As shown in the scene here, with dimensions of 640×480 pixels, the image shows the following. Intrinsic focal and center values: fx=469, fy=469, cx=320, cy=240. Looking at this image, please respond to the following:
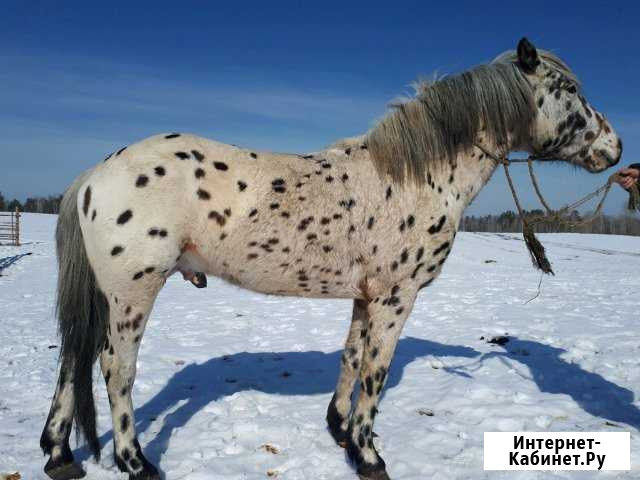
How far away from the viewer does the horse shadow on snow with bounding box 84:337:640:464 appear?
4.44m

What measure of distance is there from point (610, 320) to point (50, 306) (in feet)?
34.3

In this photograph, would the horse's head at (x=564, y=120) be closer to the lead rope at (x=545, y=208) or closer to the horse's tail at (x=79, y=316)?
the lead rope at (x=545, y=208)

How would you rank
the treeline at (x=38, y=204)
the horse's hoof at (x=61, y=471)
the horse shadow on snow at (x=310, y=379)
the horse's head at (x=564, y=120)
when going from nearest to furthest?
the horse's hoof at (x=61, y=471), the horse's head at (x=564, y=120), the horse shadow on snow at (x=310, y=379), the treeline at (x=38, y=204)

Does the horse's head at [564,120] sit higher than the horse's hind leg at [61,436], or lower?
higher

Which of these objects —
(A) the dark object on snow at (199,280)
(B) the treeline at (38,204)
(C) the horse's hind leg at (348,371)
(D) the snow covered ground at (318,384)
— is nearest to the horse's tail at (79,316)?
(D) the snow covered ground at (318,384)

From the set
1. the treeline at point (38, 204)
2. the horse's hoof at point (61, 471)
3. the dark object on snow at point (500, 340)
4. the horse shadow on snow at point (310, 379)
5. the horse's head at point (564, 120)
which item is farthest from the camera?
the treeline at point (38, 204)

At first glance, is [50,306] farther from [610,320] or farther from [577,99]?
[610,320]

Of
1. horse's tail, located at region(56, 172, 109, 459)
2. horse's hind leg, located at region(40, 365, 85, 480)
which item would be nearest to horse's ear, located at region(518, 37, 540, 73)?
horse's tail, located at region(56, 172, 109, 459)

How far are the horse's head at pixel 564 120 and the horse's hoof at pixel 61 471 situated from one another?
4.40 meters

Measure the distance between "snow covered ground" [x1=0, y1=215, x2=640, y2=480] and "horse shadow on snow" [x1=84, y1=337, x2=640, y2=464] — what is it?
0.8 inches

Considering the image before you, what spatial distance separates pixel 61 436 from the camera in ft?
11.3

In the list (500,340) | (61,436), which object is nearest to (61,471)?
(61,436)

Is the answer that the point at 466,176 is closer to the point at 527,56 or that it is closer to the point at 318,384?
the point at 527,56

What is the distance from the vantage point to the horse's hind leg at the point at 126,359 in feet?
10.5
